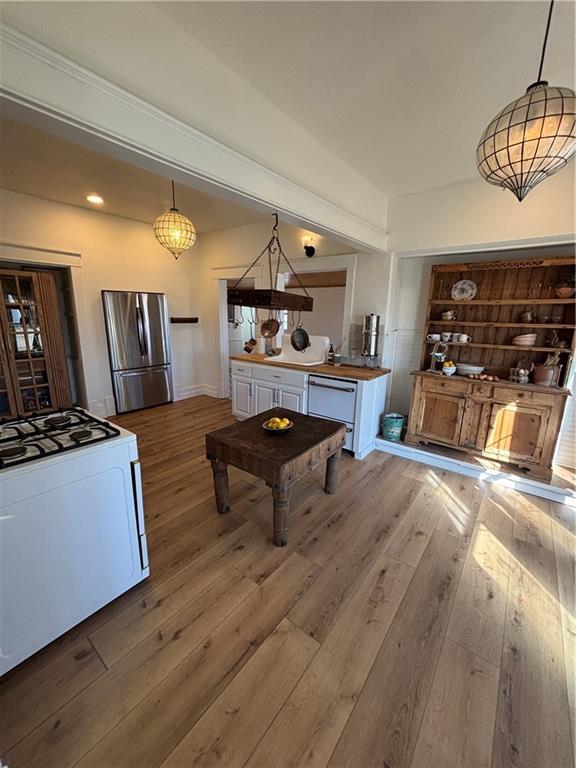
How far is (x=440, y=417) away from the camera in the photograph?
328 cm

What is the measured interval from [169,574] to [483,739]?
64.5 inches

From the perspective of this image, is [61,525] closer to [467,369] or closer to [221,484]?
[221,484]

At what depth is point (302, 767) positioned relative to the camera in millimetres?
1050

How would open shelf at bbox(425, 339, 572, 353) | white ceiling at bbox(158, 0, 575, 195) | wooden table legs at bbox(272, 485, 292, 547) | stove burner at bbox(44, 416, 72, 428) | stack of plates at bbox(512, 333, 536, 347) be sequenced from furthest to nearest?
stack of plates at bbox(512, 333, 536, 347) → open shelf at bbox(425, 339, 572, 353) → wooden table legs at bbox(272, 485, 292, 547) → stove burner at bbox(44, 416, 72, 428) → white ceiling at bbox(158, 0, 575, 195)

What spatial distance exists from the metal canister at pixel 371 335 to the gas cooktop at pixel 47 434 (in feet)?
9.01

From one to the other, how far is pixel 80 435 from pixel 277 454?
111cm

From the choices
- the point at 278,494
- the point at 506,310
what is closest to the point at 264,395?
the point at 278,494

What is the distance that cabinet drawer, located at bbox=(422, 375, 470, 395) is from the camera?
3.08 meters

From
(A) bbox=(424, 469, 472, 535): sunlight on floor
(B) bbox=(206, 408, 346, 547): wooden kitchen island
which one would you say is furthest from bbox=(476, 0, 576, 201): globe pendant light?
(A) bbox=(424, 469, 472, 535): sunlight on floor

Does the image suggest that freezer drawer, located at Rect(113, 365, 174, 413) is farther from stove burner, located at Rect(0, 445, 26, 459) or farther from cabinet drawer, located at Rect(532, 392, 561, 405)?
cabinet drawer, located at Rect(532, 392, 561, 405)

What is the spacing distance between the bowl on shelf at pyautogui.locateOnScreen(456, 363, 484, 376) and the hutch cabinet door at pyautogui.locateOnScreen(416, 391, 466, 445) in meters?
0.29

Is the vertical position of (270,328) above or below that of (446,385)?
above

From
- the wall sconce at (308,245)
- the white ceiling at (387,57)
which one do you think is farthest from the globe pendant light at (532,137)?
the wall sconce at (308,245)

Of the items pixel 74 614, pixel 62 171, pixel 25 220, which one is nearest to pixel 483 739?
pixel 74 614
